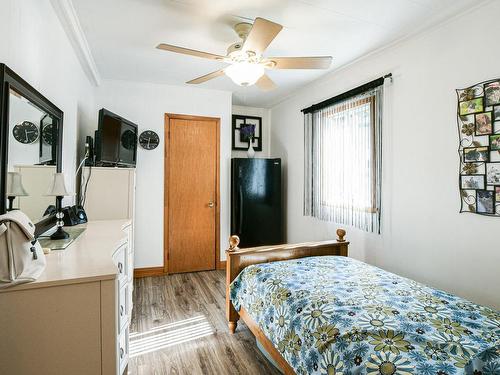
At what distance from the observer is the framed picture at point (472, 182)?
6.34 feet

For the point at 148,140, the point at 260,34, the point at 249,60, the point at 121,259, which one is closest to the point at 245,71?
the point at 249,60

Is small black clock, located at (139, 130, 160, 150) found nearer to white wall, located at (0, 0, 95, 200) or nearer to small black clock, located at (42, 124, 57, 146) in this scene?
white wall, located at (0, 0, 95, 200)

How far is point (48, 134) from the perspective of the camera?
184 cm

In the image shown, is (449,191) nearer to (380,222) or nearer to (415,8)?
(380,222)

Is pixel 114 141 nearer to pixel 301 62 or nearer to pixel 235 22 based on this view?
pixel 235 22

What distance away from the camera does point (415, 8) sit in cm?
205

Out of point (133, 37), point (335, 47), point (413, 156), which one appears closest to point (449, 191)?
point (413, 156)

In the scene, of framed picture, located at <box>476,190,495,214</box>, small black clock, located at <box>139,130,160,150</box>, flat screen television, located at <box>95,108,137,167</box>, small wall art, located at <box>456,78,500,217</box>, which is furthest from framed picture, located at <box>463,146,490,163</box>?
small black clock, located at <box>139,130,160,150</box>

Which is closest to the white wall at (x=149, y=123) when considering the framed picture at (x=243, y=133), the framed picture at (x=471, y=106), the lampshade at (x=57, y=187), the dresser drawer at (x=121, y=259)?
the framed picture at (x=243, y=133)

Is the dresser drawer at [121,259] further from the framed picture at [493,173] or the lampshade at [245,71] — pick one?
the framed picture at [493,173]

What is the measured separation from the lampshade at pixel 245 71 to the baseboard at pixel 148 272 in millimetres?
2784

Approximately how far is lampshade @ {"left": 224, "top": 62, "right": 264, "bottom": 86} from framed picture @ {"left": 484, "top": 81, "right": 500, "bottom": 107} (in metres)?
1.53

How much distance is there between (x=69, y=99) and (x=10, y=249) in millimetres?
1857

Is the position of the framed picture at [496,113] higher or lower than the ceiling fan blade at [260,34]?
lower
